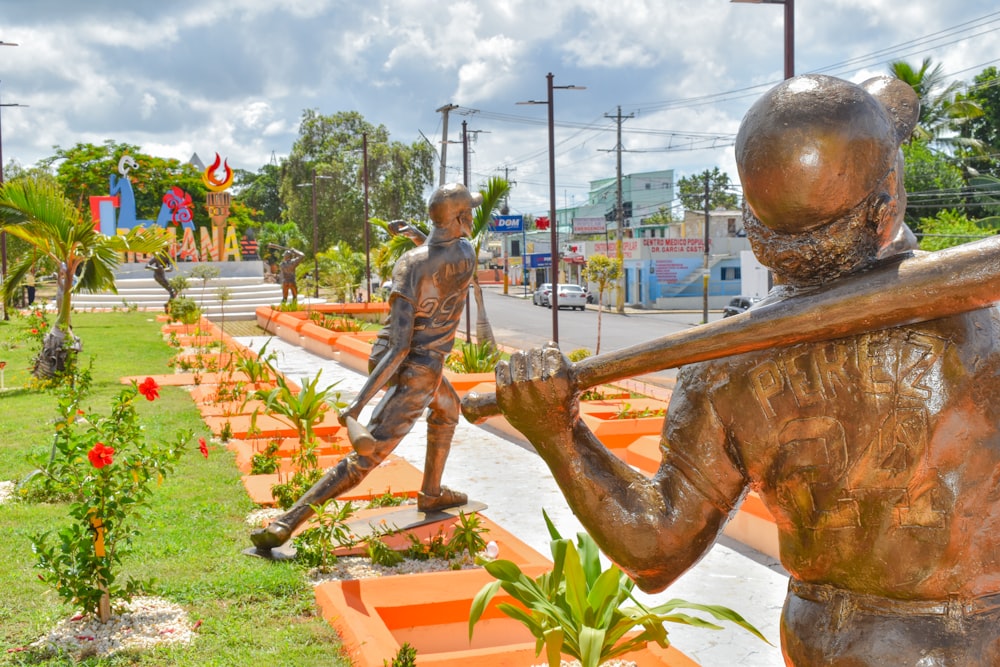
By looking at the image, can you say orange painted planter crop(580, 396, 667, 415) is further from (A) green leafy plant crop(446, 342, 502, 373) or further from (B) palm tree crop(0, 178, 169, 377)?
(B) palm tree crop(0, 178, 169, 377)

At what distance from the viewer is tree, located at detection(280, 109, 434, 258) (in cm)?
4744

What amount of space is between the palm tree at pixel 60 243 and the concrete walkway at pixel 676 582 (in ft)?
13.7

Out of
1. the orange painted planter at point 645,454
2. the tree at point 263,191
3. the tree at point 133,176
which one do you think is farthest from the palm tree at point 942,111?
the tree at point 263,191

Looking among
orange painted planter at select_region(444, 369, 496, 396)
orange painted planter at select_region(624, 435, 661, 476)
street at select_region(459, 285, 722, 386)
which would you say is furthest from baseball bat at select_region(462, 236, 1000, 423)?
street at select_region(459, 285, 722, 386)

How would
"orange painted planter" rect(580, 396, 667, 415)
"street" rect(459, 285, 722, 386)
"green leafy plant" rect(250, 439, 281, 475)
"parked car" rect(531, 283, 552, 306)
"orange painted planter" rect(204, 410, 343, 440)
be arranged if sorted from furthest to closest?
"parked car" rect(531, 283, 552, 306) → "street" rect(459, 285, 722, 386) → "orange painted planter" rect(580, 396, 667, 415) → "orange painted planter" rect(204, 410, 343, 440) → "green leafy plant" rect(250, 439, 281, 475)

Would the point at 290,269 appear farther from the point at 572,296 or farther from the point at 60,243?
the point at 60,243

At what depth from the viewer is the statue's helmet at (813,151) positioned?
147 centimetres

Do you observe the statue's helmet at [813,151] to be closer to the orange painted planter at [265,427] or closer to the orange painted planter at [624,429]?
the orange painted planter at [624,429]

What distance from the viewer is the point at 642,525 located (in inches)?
64.0

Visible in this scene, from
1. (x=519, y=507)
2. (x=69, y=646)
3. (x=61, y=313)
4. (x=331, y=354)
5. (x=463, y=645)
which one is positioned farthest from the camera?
(x=331, y=354)

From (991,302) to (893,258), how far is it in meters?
0.17

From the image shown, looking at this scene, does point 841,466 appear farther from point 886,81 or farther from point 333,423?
point 333,423

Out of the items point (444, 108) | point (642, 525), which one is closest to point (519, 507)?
point (642, 525)

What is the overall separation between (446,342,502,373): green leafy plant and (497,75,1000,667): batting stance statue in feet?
37.5
